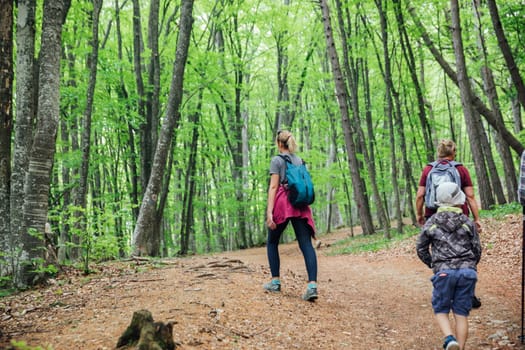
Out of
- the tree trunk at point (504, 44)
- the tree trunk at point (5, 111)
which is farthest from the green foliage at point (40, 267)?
the tree trunk at point (504, 44)

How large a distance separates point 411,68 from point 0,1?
12268mm

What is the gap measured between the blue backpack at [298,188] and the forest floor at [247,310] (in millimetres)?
1321

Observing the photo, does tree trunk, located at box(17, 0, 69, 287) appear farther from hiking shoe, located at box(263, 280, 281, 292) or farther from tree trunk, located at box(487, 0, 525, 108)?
tree trunk, located at box(487, 0, 525, 108)

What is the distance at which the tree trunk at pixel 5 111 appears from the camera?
543 centimetres

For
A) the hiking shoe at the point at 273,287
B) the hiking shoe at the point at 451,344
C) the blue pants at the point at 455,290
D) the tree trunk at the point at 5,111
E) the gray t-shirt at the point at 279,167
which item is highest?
the tree trunk at the point at 5,111

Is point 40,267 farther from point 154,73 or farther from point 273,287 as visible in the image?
point 154,73

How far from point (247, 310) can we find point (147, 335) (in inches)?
74.1

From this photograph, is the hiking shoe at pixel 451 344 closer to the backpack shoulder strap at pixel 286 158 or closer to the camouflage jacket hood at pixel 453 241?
the camouflage jacket hood at pixel 453 241

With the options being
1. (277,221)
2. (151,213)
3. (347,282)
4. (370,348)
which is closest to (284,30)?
(151,213)

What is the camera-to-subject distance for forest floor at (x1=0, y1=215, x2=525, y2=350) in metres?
3.62

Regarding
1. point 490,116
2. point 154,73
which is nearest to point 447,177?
point 490,116

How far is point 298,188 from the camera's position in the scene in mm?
5012

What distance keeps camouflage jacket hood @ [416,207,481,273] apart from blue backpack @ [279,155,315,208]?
1679 mm

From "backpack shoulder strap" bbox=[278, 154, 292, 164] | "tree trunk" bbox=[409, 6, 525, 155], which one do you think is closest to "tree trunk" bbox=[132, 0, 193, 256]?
"backpack shoulder strap" bbox=[278, 154, 292, 164]
